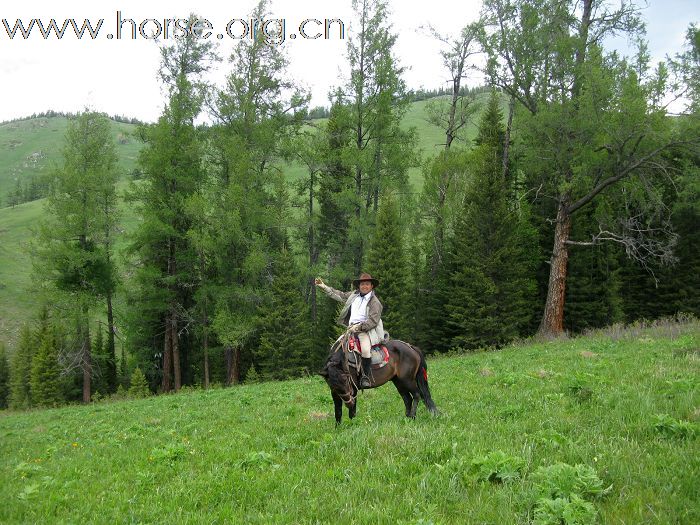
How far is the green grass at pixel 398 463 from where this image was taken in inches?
169

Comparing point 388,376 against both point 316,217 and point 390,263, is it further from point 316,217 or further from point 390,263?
point 316,217

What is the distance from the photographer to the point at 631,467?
457 cm

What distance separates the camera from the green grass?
4.29 metres

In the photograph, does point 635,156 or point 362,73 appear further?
point 362,73

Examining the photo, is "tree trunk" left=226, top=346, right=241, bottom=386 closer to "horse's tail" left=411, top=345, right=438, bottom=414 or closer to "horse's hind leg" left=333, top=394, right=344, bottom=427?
"horse's hind leg" left=333, top=394, right=344, bottom=427

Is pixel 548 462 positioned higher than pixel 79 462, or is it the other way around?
pixel 548 462

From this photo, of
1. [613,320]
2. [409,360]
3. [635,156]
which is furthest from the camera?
[613,320]

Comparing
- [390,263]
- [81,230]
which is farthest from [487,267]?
[81,230]

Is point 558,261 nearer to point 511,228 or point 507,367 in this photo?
point 511,228

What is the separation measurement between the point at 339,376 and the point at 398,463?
3.31m

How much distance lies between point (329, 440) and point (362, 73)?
98.5 ft

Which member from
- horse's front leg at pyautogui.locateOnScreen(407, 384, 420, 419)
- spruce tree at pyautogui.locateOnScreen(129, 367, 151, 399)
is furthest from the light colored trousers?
spruce tree at pyautogui.locateOnScreen(129, 367, 151, 399)

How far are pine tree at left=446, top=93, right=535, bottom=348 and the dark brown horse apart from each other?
2203 cm

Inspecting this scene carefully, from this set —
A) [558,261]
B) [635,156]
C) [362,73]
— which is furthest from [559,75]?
[362,73]
